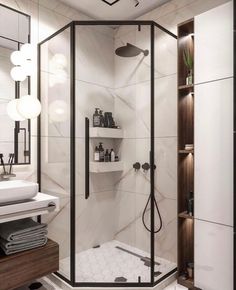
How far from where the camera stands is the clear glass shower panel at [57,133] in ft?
6.80

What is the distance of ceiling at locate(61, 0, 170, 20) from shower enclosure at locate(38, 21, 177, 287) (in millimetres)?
541

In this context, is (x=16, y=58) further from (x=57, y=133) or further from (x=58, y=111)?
(x=57, y=133)

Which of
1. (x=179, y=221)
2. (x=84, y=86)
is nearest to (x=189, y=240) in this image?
(x=179, y=221)

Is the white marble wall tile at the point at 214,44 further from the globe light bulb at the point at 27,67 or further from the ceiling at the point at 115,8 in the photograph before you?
the globe light bulb at the point at 27,67

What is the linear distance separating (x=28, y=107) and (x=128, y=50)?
1.06 meters

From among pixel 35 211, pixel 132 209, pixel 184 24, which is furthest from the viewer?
pixel 132 209

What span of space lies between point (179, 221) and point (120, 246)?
648 millimetres

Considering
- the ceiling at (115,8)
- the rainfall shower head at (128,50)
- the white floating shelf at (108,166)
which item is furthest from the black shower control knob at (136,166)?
the ceiling at (115,8)

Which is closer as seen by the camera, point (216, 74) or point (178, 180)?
point (216, 74)

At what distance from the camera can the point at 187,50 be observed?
225cm

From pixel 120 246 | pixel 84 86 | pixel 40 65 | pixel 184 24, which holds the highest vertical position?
pixel 184 24

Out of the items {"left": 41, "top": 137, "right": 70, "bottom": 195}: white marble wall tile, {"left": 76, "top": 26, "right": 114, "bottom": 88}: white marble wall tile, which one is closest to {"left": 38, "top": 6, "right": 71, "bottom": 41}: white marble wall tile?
{"left": 76, "top": 26, "right": 114, "bottom": 88}: white marble wall tile

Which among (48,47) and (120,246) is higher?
(48,47)

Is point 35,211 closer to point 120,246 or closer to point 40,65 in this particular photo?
point 120,246
